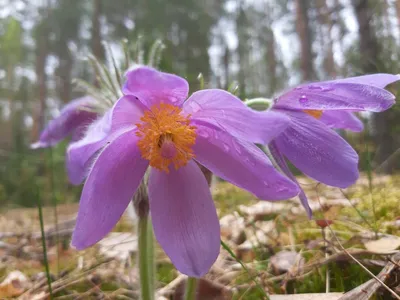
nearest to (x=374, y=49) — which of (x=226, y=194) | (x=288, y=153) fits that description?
(x=226, y=194)

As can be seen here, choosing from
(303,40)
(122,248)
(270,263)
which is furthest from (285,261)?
(303,40)

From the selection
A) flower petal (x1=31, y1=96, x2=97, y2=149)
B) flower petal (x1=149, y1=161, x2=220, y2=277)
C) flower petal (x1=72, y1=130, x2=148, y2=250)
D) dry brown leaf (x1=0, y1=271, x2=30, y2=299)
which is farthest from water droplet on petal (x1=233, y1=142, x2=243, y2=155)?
dry brown leaf (x1=0, y1=271, x2=30, y2=299)

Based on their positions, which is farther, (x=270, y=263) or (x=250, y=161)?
(x=270, y=263)

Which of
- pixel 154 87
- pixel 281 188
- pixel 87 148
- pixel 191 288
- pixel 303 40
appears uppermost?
pixel 303 40

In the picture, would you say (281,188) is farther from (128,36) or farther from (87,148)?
(128,36)

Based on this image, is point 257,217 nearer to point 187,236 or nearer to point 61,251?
point 61,251

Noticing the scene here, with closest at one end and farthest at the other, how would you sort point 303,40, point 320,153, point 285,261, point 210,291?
point 320,153
point 210,291
point 285,261
point 303,40
